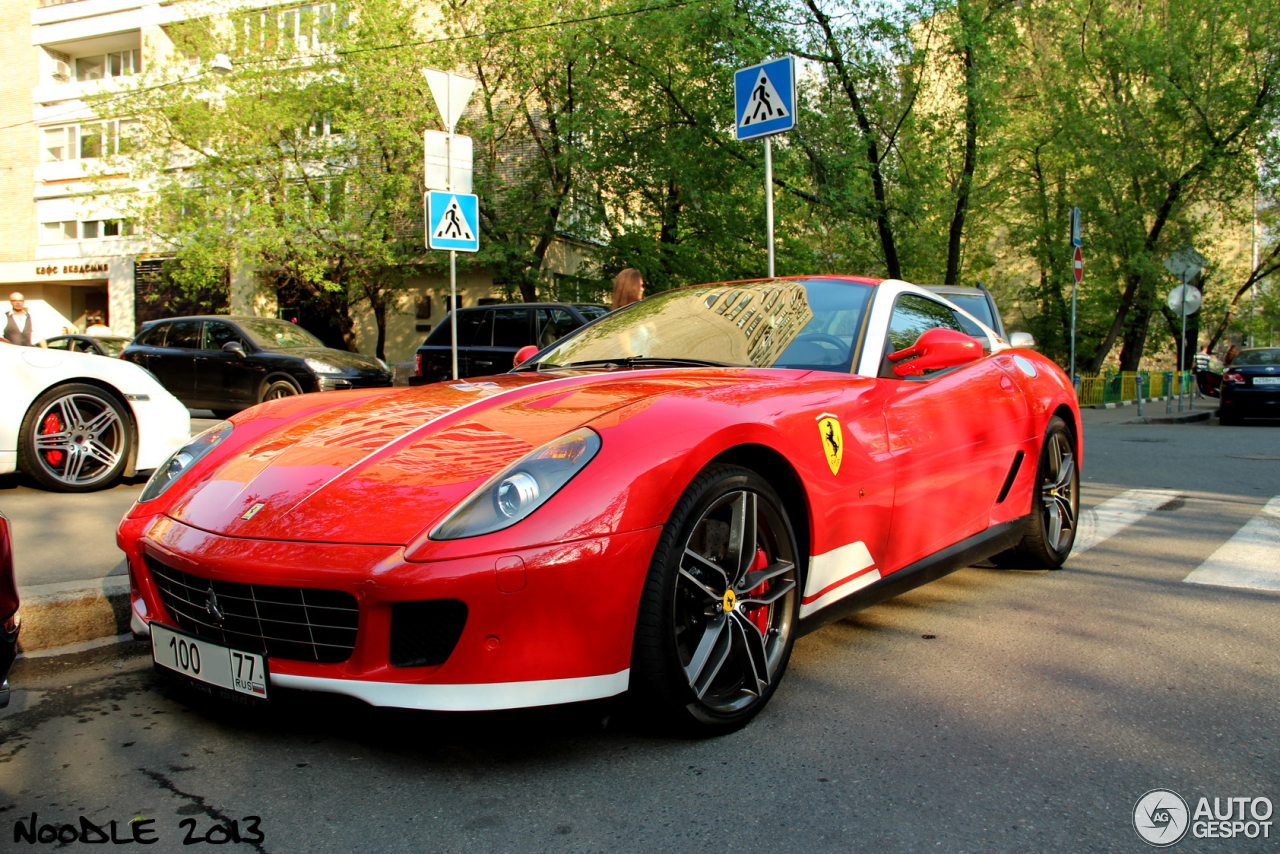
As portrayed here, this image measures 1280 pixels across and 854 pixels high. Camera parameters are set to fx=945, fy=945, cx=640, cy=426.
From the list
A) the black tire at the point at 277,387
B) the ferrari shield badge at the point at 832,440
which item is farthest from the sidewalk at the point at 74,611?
the black tire at the point at 277,387

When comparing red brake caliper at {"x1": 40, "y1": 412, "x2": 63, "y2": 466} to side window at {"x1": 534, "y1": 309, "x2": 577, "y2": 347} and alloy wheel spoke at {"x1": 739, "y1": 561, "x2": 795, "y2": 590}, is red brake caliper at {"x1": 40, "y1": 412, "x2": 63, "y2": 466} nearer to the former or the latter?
alloy wheel spoke at {"x1": 739, "y1": 561, "x2": 795, "y2": 590}

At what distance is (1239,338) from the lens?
5006 cm

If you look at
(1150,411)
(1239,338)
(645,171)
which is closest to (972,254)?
(1150,411)

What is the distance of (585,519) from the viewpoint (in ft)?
7.17

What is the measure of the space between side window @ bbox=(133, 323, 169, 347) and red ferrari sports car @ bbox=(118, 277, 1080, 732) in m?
12.7

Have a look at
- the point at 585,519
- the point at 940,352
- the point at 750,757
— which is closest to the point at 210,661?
the point at 585,519

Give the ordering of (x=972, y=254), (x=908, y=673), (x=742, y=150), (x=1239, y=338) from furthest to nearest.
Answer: (x=1239, y=338) → (x=972, y=254) → (x=742, y=150) → (x=908, y=673)

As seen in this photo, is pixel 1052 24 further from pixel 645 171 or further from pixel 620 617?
A: pixel 620 617

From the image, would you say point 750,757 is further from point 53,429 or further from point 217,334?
point 217,334

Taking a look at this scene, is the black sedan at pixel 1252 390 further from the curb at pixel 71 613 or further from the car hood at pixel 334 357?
the curb at pixel 71 613

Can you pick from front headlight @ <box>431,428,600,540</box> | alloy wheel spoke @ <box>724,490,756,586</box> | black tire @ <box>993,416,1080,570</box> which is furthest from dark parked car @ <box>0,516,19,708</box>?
black tire @ <box>993,416,1080,570</box>

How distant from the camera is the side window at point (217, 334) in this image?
13.9m

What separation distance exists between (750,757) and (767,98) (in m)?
6.51

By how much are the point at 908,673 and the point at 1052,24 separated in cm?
1985
